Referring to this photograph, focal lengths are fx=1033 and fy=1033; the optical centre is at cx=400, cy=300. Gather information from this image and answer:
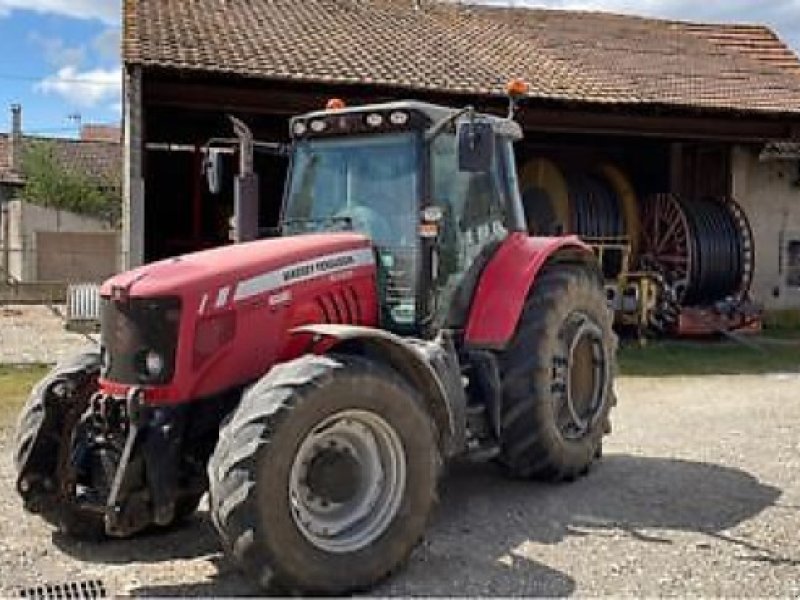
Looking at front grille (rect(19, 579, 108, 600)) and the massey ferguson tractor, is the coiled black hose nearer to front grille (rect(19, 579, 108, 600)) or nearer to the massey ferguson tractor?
the massey ferguson tractor

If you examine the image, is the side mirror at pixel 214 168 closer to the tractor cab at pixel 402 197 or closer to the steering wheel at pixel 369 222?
the tractor cab at pixel 402 197

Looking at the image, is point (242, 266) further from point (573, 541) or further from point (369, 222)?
point (573, 541)

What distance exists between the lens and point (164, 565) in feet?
16.3

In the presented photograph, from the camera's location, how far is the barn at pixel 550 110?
14.3m

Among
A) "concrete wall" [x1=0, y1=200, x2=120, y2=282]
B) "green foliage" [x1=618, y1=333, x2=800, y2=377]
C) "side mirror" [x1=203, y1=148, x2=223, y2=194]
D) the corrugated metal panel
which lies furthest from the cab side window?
"concrete wall" [x1=0, y1=200, x2=120, y2=282]

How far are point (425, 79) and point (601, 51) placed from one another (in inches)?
230

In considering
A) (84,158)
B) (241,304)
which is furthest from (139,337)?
(84,158)

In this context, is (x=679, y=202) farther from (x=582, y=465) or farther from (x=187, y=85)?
(x=582, y=465)

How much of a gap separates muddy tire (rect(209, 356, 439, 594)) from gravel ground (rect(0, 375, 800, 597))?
28 centimetres

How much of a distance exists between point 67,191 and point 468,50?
75.1ft

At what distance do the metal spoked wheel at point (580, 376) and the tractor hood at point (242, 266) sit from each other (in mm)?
1682

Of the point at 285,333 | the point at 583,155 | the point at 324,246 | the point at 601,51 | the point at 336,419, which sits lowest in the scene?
the point at 336,419

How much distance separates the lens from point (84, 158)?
42500 millimetres

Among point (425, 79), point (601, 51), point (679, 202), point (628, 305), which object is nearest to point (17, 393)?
point (425, 79)
